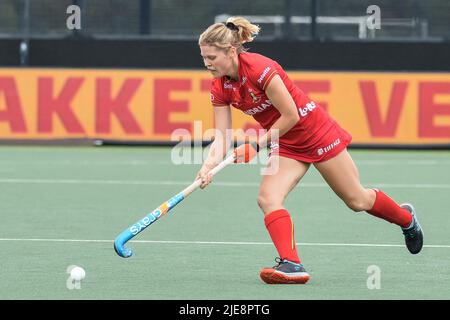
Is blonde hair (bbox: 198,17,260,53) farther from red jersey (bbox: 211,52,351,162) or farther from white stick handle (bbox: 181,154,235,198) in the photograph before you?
white stick handle (bbox: 181,154,235,198)

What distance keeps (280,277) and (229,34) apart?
53.2 inches

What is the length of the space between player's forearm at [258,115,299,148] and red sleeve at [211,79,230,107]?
0.37 metres

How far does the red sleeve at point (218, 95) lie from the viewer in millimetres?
7266

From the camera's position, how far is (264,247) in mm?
8555

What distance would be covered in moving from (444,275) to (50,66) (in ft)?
35.7

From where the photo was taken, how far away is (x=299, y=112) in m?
7.22

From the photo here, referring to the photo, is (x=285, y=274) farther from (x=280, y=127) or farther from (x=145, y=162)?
(x=145, y=162)

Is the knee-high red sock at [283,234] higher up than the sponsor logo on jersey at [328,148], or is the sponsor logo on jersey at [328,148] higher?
the sponsor logo on jersey at [328,148]

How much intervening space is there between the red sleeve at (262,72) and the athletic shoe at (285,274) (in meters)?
0.98

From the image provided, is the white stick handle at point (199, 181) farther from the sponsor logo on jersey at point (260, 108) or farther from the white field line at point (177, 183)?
the white field line at point (177, 183)

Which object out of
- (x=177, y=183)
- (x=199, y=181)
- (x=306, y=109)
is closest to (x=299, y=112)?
(x=306, y=109)

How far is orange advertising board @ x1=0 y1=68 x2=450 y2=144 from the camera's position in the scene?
1645 centimetres

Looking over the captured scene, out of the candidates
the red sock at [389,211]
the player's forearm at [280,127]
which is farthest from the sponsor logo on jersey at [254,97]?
the red sock at [389,211]

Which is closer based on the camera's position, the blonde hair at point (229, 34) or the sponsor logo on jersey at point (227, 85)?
the blonde hair at point (229, 34)
